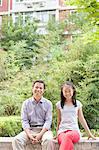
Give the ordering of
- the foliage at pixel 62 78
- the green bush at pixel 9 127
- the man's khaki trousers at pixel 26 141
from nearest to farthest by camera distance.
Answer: the man's khaki trousers at pixel 26 141, the green bush at pixel 9 127, the foliage at pixel 62 78

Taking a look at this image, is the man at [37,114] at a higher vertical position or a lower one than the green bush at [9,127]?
higher

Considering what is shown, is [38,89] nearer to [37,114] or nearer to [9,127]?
[37,114]

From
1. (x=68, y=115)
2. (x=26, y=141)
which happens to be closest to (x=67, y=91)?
(x=68, y=115)

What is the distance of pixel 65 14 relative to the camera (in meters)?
22.5

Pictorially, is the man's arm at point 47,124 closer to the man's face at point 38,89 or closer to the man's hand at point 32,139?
the man's hand at point 32,139

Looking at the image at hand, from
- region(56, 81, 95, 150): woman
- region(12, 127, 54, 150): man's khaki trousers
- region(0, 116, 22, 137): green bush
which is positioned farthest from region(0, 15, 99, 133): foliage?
region(12, 127, 54, 150): man's khaki trousers

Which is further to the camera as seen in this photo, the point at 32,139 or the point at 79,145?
the point at 79,145

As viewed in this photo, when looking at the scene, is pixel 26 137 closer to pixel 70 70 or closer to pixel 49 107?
pixel 49 107

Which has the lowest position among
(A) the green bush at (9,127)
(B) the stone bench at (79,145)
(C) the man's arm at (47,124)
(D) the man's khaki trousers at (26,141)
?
(A) the green bush at (9,127)

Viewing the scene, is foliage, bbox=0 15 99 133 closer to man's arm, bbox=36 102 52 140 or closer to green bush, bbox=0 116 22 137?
green bush, bbox=0 116 22 137

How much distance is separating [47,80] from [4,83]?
1.95 meters

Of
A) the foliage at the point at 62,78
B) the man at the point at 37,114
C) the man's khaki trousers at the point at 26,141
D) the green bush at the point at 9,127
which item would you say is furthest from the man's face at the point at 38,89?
the foliage at the point at 62,78

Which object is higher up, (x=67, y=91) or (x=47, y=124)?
(x=67, y=91)

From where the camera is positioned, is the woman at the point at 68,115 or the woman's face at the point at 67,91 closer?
the woman at the point at 68,115
